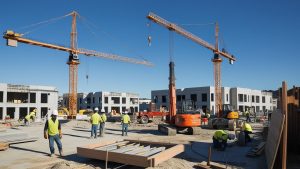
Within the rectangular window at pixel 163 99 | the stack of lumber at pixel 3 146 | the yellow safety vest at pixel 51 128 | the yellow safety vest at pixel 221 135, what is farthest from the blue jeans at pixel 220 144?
the rectangular window at pixel 163 99

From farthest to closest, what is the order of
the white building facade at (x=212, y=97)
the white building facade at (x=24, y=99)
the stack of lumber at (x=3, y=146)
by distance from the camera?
1. the white building facade at (x=212, y=97)
2. the white building facade at (x=24, y=99)
3. the stack of lumber at (x=3, y=146)

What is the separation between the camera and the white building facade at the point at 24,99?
55.1m

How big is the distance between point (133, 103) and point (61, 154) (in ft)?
256

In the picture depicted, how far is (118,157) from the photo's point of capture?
368 inches

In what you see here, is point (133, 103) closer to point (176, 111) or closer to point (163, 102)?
point (163, 102)

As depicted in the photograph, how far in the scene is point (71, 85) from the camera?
58.1 metres

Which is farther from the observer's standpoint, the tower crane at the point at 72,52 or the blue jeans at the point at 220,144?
the tower crane at the point at 72,52

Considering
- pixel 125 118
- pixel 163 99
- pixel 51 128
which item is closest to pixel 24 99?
pixel 163 99

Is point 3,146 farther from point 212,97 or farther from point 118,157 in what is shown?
point 212,97

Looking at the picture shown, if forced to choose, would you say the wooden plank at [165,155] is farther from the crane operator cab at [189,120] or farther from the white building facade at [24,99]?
the white building facade at [24,99]

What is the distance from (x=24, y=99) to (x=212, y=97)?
41.3 m

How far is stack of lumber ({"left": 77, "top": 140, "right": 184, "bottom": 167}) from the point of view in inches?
349

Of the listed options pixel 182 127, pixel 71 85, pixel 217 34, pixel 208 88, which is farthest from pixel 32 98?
pixel 182 127

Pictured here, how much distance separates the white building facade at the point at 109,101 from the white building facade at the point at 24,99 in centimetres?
2157
